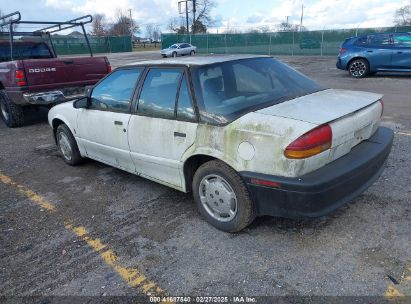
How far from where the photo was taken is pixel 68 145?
17.0 ft

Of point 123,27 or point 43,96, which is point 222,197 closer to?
point 43,96

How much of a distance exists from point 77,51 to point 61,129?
46.7m

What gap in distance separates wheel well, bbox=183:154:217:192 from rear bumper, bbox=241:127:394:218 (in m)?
0.58

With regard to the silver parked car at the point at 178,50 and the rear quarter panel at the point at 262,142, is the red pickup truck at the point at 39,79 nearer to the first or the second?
the rear quarter panel at the point at 262,142

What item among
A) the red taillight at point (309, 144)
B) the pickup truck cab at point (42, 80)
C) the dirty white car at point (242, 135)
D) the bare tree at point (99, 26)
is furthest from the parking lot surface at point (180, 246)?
the bare tree at point (99, 26)

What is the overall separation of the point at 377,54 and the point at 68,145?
39.2 feet

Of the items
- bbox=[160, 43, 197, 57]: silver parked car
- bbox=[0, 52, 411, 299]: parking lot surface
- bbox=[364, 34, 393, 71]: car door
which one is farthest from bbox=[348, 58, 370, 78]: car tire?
bbox=[160, 43, 197, 57]: silver parked car

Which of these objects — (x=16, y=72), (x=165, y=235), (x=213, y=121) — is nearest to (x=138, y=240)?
(x=165, y=235)

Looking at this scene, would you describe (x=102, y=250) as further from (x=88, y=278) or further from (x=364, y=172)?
(x=364, y=172)

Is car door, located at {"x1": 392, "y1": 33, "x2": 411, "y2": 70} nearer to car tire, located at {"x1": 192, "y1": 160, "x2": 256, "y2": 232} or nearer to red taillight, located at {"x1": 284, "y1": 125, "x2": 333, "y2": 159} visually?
red taillight, located at {"x1": 284, "y1": 125, "x2": 333, "y2": 159}

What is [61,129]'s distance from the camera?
525cm

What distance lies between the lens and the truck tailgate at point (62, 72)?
23.2 ft

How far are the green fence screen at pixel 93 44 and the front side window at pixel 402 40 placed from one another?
36.3 meters

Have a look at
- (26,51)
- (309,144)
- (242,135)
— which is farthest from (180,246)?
(26,51)
